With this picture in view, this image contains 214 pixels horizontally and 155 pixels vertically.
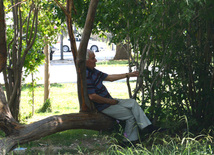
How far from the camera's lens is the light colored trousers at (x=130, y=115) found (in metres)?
6.06

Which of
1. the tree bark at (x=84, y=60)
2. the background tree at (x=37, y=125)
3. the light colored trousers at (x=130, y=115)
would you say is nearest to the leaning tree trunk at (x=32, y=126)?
the background tree at (x=37, y=125)

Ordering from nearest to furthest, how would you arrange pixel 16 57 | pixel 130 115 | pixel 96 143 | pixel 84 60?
pixel 84 60
pixel 130 115
pixel 96 143
pixel 16 57

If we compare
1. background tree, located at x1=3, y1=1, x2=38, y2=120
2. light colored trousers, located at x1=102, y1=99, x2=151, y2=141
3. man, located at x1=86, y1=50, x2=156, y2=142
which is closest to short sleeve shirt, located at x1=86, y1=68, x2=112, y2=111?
man, located at x1=86, y1=50, x2=156, y2=142

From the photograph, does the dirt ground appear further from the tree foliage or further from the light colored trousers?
the tree foliage

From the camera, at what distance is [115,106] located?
618cm

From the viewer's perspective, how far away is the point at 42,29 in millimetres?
8641

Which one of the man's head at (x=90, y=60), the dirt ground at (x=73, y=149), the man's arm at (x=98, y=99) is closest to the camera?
the dirt ground at (x=73, y=149)

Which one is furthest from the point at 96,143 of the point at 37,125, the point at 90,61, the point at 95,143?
the point at 90,61

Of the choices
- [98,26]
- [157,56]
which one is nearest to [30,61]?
[98,26]

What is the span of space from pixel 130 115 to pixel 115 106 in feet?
0.85

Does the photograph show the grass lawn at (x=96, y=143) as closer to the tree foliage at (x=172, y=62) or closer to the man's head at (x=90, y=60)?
the tree foliage at (x=172, y=62)

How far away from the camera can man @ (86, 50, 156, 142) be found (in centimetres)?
606

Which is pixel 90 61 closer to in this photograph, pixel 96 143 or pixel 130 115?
pixel 130 115

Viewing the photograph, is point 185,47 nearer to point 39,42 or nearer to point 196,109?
point 196,109
